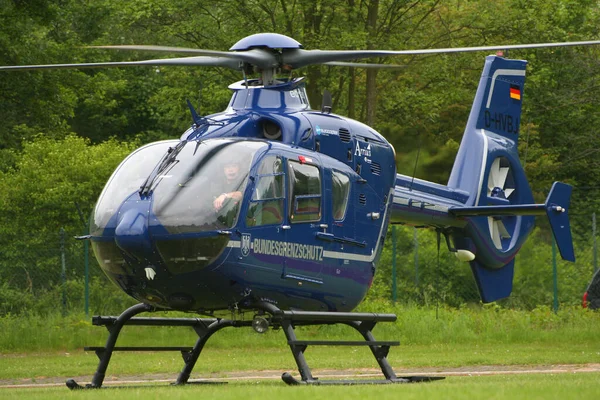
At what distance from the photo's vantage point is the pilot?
11805 mm

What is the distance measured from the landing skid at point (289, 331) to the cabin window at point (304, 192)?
1.17 meters

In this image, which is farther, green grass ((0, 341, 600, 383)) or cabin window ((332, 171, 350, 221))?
green grass ((0, 341, 600, 383))

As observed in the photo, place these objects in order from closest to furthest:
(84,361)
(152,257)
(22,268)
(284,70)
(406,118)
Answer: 1. (152,257)
2. (284,70)
3. (84,361)
4. (22,268)
5. (406,118)

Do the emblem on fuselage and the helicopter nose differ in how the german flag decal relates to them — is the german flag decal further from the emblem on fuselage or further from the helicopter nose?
the helicopter nose

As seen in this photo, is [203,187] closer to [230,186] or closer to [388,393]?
[230,186]

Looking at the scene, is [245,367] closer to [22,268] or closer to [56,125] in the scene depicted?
[22,268]

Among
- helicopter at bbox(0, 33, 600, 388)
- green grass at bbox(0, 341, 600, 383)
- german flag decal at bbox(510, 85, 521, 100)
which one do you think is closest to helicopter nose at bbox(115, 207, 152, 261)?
helicopter at bbox(0, 33, 600, 388)

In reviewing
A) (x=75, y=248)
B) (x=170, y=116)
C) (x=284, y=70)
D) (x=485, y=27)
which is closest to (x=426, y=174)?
(x=485, y=27)

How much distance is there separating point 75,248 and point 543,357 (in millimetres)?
10338

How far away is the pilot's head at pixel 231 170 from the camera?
472 inches

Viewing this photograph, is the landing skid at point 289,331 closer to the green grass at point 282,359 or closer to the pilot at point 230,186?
the pilot at point 230,186

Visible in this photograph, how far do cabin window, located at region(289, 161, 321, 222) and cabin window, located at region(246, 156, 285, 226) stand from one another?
0.64 ft

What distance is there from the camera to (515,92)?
731 inches

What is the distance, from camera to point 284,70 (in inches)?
545
